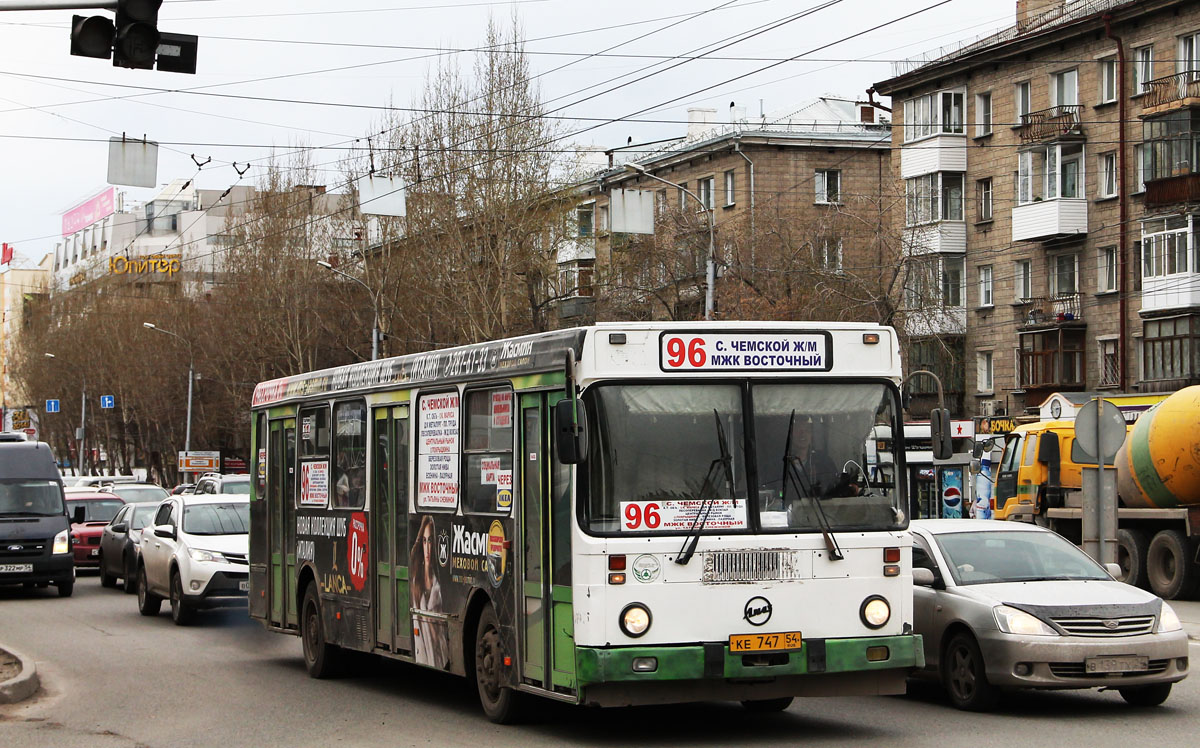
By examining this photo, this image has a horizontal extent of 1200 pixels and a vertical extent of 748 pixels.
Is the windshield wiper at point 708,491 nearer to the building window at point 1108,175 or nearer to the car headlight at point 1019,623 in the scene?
the car headlight at point 1019,623

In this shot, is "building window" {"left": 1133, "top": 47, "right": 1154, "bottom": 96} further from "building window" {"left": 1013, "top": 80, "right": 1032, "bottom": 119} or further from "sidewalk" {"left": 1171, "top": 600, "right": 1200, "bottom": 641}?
"sidewalk" {"left": 1171, "top": 600, "right": 1200, "bottom": 641}

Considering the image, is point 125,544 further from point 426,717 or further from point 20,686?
point 426,717

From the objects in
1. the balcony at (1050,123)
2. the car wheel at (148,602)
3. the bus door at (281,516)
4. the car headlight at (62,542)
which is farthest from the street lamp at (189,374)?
the bus door at (281,516)

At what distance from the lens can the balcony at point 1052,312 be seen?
4819 centimetres

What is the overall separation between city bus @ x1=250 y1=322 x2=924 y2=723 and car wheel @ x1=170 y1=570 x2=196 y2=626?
10.2 m

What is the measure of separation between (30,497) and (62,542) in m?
0.96

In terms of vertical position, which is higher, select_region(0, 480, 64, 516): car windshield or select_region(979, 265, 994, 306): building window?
select_region(979, 265, 994, 306): building window

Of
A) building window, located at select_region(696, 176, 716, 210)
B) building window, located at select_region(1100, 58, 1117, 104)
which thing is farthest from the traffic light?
building window, located at select_region(696, 176, 716, 210)

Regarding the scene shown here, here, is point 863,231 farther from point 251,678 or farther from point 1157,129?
point 251,678

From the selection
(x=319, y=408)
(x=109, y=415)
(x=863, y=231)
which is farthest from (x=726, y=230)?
(x=109, y=415)

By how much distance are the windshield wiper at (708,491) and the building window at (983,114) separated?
144ft

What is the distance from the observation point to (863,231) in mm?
45125

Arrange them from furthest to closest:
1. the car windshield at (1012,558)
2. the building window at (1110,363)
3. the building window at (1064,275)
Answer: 1. the building window at (1064,275)
2. the building window at (1110,363)
3. the car windshield at (1012,558)

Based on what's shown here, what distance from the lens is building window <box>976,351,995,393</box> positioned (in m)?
52.2
